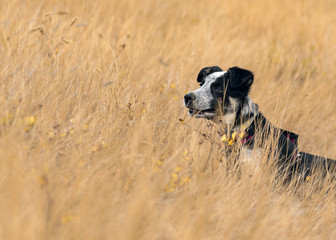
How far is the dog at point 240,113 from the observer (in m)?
4.75

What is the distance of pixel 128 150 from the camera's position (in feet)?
12.7

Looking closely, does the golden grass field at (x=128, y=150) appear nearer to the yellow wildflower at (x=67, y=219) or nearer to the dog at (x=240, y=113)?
the yellow wildflower at (x=67, y=219)

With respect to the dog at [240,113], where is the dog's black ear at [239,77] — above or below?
above

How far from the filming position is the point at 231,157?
437cm

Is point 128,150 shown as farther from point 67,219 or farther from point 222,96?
point 222,96

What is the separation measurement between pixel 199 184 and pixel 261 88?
11.9 feet

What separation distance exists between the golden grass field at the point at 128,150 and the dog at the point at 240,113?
0.25 m

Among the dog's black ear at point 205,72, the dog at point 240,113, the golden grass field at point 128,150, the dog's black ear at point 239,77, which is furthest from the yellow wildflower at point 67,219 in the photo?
the dog's black ear at point 205,72

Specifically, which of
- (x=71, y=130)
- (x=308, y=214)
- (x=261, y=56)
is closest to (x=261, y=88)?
(x=261, y=56)

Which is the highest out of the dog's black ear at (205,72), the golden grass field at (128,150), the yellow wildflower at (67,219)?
the dog's black ear at (205,72)

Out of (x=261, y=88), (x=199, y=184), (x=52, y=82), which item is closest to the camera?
(x=199, y=184)

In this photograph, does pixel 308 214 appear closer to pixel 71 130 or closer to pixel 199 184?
pixel 199 184

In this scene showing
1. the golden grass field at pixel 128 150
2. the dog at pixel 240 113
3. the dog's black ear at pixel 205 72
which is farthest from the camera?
the dog's black ear at pixel 205 72

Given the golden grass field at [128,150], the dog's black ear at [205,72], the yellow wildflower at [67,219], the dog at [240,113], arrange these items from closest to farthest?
the yellow wildflower at [67,219]
the golden grass field at [128,150]
the dog at [240,113]
the dog's black ear at [205,72]
